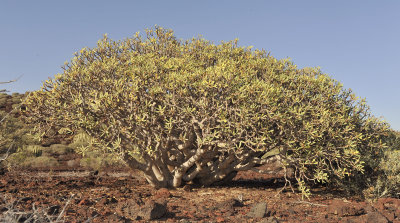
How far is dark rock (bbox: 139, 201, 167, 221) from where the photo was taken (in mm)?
8188

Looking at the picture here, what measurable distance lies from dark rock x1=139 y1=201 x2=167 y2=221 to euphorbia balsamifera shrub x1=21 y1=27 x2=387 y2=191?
244cm

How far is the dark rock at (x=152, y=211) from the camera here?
8.19 metres

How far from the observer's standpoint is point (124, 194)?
1137 centimetres

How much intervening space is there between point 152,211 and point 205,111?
3.30 metres

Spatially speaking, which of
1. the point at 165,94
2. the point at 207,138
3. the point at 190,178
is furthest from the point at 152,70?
the point at 190,178

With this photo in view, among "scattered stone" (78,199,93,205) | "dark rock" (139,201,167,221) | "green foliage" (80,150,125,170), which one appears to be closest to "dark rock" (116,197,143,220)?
"dark rock" (139,201,167,221)

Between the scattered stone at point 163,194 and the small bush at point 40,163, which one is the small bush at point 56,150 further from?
the scattered stone at point 163,194

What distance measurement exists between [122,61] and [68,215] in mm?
6732

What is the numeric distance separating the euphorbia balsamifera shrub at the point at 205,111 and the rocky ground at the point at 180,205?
1.08 m

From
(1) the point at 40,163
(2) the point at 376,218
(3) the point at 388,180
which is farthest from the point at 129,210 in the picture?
Result: (1) the point at 40,163

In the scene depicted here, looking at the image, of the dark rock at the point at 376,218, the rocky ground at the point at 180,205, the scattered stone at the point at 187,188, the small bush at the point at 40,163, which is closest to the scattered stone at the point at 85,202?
the rocky ground at the point at 180,205

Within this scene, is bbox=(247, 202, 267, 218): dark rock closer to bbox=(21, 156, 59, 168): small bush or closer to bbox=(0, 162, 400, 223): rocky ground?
bbox=(0, 162, 400, 223): rocky ground

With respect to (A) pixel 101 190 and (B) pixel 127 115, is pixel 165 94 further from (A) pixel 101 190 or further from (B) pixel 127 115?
(A) pixel 101 190

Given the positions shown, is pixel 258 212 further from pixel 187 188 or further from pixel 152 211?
pixel 187 188
